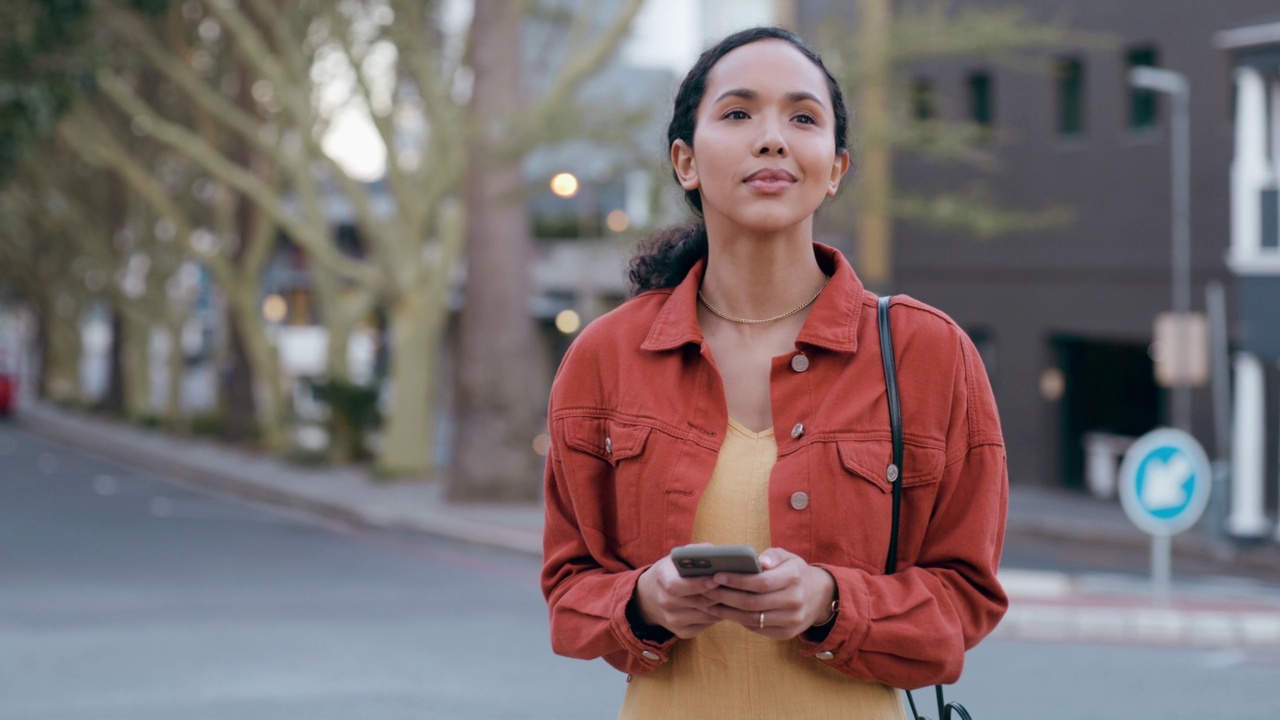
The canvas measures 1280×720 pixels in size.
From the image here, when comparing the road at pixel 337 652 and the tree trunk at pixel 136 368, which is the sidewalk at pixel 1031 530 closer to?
the road at pixel 337 652

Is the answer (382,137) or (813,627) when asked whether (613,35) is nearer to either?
(382,137)

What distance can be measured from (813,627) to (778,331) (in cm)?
45

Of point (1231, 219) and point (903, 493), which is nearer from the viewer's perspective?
point (903, 493)

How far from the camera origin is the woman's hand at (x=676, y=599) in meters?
2.22

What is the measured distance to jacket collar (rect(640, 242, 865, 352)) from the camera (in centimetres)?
243

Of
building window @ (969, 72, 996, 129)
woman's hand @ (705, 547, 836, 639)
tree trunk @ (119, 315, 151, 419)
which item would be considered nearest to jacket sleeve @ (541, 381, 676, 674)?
woman's hand @ (705, 547, 836, 639)

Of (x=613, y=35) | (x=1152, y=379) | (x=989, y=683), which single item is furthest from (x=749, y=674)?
(x=1152, y=379)

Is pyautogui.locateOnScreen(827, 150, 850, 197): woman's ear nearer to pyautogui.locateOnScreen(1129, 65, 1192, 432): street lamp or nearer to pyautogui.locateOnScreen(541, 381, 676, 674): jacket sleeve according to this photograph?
pyautogui.locateOnScreen(541, 381, 676, 674): jacket sleeve

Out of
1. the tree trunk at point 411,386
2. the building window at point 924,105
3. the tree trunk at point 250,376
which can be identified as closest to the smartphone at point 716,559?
the tree trunk at point 411,386

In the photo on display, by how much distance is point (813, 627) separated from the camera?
7.71 ft

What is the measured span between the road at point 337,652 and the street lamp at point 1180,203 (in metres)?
11.3

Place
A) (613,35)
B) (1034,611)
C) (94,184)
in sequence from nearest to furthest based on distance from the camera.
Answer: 1. (1034,611)
2. (613,35)
3. (94,184)

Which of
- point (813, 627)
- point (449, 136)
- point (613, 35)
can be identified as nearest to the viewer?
point (813, 627)

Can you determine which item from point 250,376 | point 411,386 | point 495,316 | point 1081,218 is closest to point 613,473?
point 495,316
